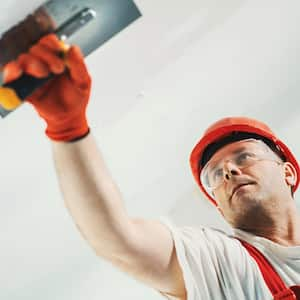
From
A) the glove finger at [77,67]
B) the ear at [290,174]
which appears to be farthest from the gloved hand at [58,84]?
the ear at [290,174]

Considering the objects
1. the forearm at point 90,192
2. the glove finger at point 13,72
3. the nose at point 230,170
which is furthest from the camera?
the nose at point 230,170

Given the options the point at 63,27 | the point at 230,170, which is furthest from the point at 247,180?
the point at 63,27

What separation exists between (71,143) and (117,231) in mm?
171

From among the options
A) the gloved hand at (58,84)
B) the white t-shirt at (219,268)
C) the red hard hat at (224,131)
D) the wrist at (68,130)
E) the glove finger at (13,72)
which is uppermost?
the glove finger at (13,72)

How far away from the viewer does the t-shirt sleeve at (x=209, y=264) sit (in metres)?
1.03

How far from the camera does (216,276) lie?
1058 millimetres

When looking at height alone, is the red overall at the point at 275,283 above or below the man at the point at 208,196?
below

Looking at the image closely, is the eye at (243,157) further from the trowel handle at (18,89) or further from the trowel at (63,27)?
the trowel handle at (18,89)

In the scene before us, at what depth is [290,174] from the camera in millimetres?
1393

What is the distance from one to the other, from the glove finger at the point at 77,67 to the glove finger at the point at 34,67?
0.04 meters

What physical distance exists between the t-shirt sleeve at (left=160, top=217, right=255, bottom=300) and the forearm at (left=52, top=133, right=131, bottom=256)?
7.2 inches

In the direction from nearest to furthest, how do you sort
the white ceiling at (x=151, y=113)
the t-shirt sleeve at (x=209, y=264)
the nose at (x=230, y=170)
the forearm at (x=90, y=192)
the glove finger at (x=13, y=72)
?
the glove finger at (x=13, y=72) → the forearm at (x=90, y=192) → the t-shirt sleeve at (x=209, y=264) → the white ceiling at (x=151, y=113) → the nose at (x=230, y=170)

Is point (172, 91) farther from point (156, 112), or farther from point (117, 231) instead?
point (117, 231)

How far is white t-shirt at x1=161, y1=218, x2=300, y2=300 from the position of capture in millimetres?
1032
